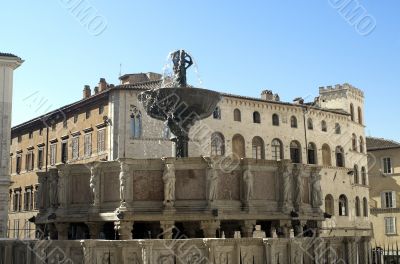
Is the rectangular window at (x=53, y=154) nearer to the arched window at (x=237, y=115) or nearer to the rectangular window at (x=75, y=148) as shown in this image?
the rectangular window at (x=75, y=148)

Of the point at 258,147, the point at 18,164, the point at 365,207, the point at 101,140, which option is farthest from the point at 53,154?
the point at 365,207

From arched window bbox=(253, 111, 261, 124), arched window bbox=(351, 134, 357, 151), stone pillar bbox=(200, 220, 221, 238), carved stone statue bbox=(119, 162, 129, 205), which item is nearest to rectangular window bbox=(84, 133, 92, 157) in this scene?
arched window bbox=(253, 111, 261, 124)

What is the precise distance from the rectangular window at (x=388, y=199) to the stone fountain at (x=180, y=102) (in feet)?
128

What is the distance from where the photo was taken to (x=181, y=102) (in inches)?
570

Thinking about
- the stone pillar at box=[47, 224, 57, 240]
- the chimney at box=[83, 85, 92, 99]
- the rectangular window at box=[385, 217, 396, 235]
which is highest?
the chimney at box=[83, 85, 92, 99]

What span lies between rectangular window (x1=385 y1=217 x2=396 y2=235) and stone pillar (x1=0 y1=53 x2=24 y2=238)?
33.0m

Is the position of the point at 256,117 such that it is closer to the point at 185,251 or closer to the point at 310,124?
the point at 310,124

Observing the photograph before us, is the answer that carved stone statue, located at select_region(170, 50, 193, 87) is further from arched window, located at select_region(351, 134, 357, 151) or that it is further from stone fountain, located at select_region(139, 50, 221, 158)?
arched window, located at select_region(351, 134, 357, 151)

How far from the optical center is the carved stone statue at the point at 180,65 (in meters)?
15.7

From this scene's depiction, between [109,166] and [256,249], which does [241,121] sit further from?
[256,249]

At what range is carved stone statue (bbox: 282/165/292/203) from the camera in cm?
1362

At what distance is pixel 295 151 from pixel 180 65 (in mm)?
29395

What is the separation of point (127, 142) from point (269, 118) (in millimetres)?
12299

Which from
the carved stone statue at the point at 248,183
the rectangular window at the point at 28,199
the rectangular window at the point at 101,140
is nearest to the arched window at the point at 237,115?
the rectangular window at the point at 101,140
